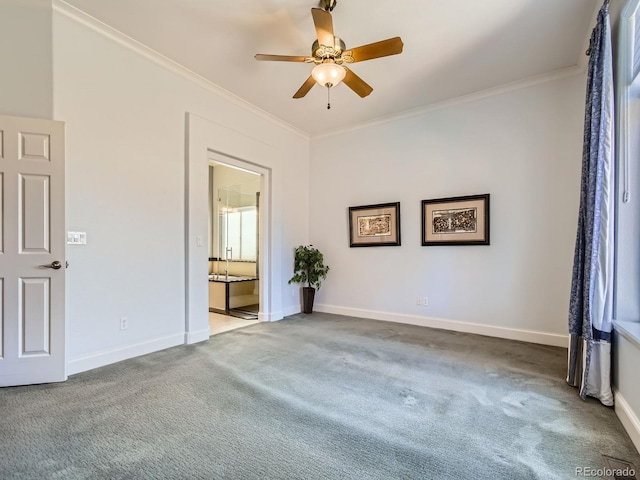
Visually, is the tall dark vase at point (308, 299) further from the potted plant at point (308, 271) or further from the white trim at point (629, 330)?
the white trim at point (629, 330)

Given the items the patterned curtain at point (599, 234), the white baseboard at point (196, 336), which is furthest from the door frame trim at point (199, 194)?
the patterned curtain at point (599, 234)

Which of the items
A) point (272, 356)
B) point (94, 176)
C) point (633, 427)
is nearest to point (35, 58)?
point (94, 176)

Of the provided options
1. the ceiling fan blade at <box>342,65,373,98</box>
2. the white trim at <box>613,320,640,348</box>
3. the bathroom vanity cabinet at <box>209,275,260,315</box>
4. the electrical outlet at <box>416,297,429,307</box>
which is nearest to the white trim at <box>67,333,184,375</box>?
the bathroom vanity cabinet at <box>209,275,260,315</box>

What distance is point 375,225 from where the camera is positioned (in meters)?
4.71

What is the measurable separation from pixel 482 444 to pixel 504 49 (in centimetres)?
343

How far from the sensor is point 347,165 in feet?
16.5

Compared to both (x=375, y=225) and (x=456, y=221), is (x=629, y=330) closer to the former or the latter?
(x=456, y=221)

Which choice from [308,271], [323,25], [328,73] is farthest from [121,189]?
[308,271]

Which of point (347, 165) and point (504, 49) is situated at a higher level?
point (504, 49)

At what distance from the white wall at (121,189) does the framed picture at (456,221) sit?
9.75ft

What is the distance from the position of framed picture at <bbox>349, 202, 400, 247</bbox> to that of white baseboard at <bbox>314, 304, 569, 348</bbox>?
3.50 ft

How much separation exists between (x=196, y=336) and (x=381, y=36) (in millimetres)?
3681

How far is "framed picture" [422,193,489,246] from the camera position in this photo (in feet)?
12.6

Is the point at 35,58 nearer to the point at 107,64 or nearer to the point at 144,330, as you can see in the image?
the point at 107,64
